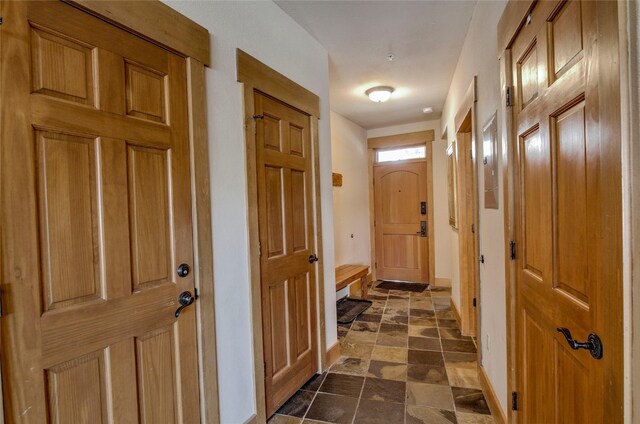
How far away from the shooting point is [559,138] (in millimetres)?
1051

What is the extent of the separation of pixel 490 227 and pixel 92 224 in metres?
2.13

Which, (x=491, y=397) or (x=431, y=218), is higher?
(x=431, y=218)

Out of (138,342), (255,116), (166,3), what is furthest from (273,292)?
(166,3)

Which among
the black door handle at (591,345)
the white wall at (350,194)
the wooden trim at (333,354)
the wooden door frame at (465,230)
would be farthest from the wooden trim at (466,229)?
the black door handle at (591,345)

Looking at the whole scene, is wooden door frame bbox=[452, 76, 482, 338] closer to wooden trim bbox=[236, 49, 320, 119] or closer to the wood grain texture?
the wood grain texture

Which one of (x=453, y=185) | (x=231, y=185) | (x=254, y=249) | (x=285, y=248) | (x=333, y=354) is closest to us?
(x=231, y=185)

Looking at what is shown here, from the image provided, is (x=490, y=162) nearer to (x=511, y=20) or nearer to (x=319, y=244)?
(x=511, y=20)

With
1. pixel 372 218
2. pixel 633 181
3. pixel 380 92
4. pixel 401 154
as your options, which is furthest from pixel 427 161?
pixel 633 181

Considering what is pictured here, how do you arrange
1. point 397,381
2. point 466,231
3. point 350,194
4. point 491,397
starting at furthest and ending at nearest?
point 350,194, point 466,231, point 397,381, point 491,397

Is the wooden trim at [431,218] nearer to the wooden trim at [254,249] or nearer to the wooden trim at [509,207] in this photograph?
the wooden trim at [509,207]

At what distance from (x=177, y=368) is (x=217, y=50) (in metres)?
1.61

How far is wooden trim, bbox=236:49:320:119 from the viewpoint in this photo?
1814 millimetres

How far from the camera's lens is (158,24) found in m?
1.33

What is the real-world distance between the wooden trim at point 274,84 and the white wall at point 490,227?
4.05 ft
